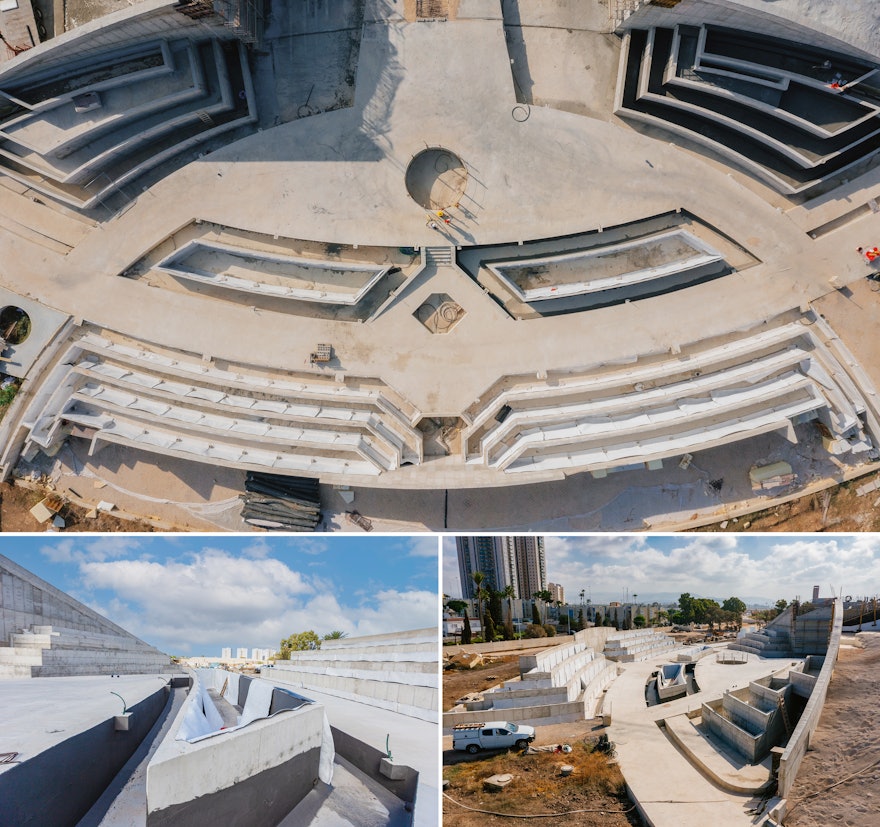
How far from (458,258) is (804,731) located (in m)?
14.4

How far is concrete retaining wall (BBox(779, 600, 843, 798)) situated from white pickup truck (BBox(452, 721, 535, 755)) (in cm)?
528

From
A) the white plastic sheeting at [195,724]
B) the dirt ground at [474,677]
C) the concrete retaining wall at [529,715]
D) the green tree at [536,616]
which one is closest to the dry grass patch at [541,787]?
the concrete retaining wall at [529,715]

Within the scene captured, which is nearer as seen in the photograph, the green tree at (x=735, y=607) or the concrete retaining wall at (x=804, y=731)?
the concrete retaining wall at (x=804, y=731)

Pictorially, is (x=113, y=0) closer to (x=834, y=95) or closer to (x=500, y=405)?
(x=500, y=405)

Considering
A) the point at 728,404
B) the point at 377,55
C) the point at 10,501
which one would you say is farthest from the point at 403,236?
the point at 10,501

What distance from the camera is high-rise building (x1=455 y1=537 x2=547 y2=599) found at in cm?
1772

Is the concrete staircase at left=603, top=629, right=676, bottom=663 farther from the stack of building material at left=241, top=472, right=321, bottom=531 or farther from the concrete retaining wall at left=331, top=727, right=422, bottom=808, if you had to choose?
the concrete retaining wall at left=331, top=727, right=422, bottom=808

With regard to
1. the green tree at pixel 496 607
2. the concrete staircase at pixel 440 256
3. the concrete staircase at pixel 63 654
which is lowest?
the concrete staircase at pixel 63 654

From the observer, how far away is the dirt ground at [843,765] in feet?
42.7

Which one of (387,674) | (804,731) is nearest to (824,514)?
(804,731)

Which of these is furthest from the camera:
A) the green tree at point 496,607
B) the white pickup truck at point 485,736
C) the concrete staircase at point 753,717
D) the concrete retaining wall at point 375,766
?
the green tree at point 496,607

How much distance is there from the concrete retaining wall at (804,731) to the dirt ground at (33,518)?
17452 mm

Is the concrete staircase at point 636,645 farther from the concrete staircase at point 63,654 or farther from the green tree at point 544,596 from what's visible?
the concrete staircase at point 63,654

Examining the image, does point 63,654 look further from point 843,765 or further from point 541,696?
point 843,765
